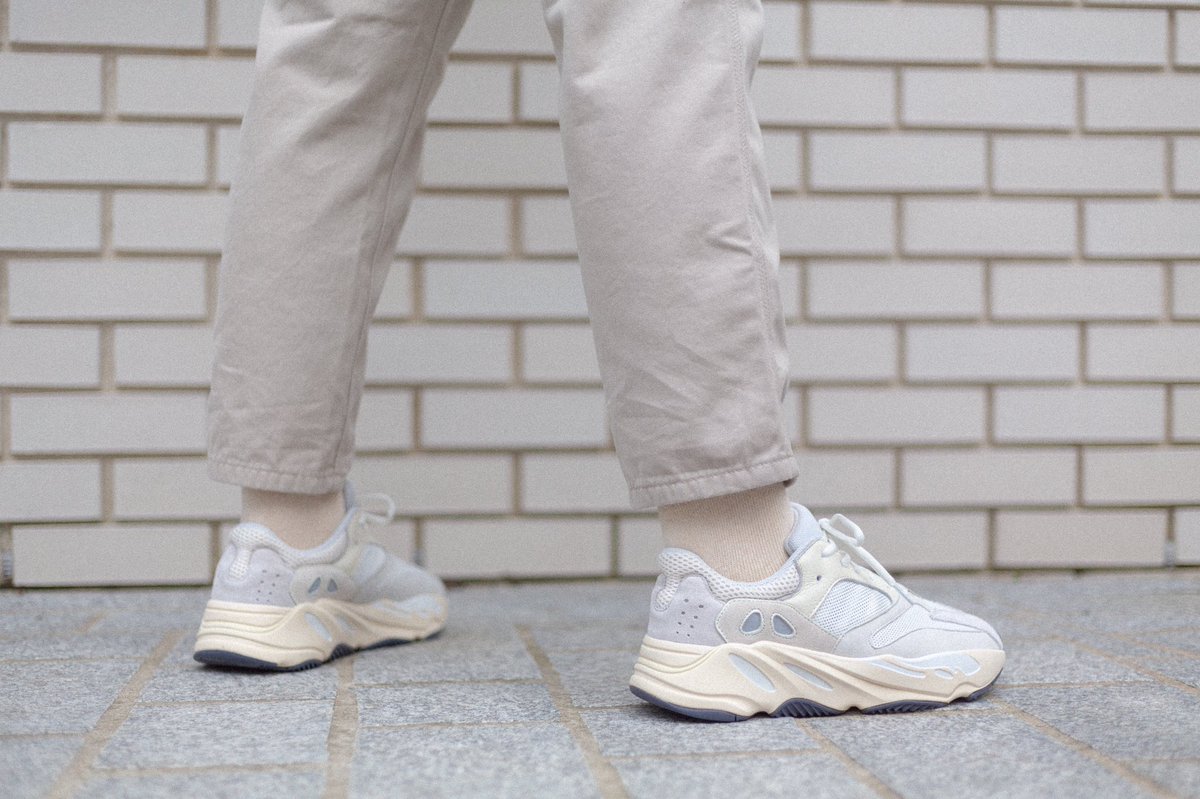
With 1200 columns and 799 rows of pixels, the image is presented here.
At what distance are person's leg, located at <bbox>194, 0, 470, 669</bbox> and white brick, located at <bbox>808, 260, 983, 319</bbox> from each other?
1.15 metres

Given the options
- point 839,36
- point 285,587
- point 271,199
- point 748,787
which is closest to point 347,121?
point 271,199

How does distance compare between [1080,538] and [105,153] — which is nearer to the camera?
[105,153]

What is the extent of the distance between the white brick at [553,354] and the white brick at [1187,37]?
1.48 meters

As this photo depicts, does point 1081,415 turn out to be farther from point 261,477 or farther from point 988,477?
point 261,477

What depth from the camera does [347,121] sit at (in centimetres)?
142

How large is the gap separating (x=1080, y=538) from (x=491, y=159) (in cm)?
155

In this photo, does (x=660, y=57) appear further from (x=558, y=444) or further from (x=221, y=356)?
(x=558, y=444)

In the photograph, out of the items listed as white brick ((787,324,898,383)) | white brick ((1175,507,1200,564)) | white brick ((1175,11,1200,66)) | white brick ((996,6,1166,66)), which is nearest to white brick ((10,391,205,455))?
white brick ((787,324,898,383))

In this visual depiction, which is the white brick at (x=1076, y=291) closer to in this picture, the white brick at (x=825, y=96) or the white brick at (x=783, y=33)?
the white brick at (x=825, y=96)

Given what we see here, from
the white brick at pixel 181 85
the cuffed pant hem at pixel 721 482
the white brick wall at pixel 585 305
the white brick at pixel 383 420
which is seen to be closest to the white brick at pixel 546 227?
the white brick wall at pixel 585 305

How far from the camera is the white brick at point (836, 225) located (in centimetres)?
236

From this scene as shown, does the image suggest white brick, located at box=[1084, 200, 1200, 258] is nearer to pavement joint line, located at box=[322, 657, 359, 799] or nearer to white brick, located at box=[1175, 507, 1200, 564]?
white brick, located at box=[1175, 507, 1200, 564]

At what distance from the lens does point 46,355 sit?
7.27 ft

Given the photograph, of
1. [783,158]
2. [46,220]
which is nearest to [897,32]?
[783,158]
